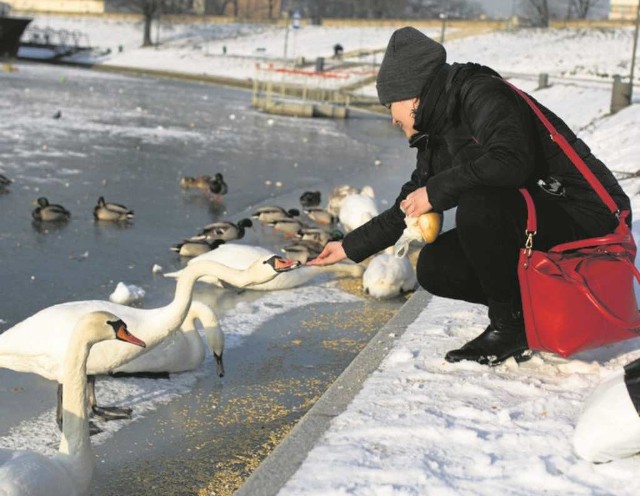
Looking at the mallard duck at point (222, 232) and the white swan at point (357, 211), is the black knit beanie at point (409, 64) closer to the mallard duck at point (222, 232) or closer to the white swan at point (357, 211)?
the mallard duck at point (222, 232)

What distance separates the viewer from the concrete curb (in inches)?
122

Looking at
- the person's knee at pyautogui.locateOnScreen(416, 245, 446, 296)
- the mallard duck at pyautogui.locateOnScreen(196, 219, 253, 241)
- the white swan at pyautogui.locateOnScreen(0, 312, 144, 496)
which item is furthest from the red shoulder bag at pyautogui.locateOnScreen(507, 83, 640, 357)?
the mallard duck at pyautogui.locateOnScreen(196, 219, 253, 241)

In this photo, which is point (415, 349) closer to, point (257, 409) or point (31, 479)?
point (257, 409)

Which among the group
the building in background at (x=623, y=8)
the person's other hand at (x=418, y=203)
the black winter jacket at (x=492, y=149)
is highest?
the building in background at (x=623, y=8)

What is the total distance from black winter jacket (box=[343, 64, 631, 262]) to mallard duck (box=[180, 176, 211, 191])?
801cm

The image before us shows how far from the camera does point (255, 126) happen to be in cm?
2288

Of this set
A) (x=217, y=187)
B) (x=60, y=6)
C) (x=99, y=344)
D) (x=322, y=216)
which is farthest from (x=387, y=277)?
(x=60, y=6)

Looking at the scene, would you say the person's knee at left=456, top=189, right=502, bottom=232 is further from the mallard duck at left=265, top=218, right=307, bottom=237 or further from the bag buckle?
the mallard duck at left=265, top=218, right=307, bottom=237

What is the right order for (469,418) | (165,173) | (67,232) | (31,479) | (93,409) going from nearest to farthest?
(31,479), (469,418), (93,409), (67,232), (165,173)

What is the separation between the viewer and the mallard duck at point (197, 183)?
12078mm

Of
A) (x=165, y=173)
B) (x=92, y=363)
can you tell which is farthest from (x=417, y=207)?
(x=165, y=173)

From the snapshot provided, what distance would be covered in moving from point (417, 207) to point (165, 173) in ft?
33.3

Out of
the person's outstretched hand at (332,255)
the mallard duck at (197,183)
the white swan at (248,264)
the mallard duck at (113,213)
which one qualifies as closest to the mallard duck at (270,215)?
the mallard duck at (113,213)

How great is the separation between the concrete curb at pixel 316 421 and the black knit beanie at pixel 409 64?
120 cm
